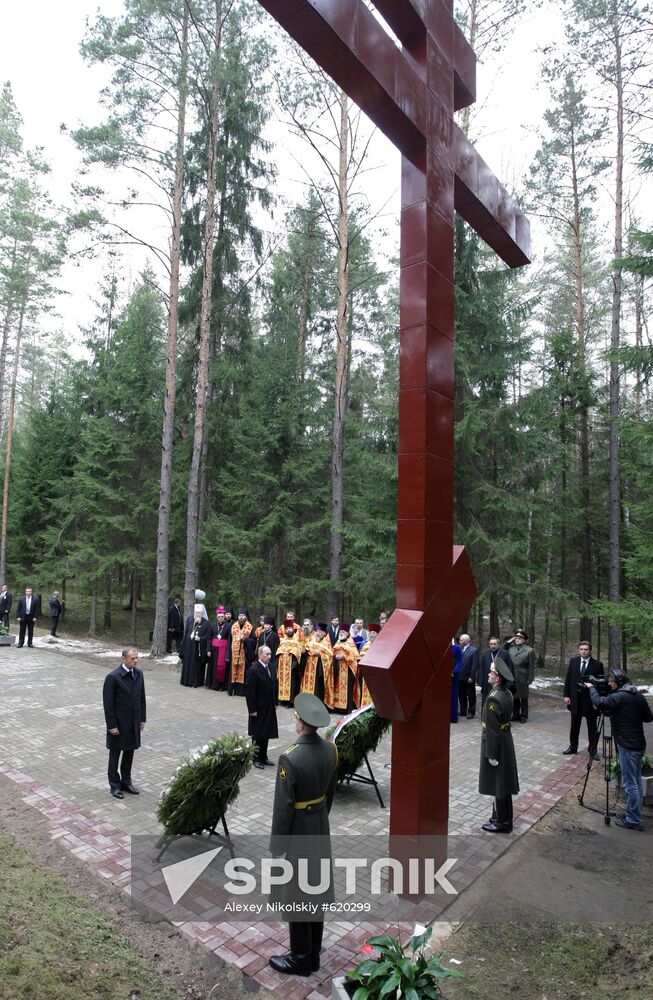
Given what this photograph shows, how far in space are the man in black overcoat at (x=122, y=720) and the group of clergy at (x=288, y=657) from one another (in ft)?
12.1

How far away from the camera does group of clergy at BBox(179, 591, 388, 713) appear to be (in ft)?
38.5

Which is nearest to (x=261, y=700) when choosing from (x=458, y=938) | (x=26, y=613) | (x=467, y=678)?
(x=458, y=938)

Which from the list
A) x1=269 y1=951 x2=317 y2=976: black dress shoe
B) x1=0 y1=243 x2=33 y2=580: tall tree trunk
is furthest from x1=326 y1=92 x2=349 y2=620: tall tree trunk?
x1=0 y1=243 x2=33 y2=580: tall tree trunk

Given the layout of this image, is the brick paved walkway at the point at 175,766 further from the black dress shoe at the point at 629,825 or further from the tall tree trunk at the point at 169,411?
the tall tree trunk at the point at 169,411

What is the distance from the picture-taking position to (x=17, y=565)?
25734 millimetres

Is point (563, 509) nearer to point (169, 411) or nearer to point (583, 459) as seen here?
point (583, 459)

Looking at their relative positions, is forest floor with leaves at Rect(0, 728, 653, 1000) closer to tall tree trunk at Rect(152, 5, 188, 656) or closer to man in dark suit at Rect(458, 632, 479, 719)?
man in dark suit at Rect(458, 632, 479, 719)

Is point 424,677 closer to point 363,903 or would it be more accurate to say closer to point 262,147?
point 363,903

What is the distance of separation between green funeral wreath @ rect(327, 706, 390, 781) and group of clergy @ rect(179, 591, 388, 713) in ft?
12.5

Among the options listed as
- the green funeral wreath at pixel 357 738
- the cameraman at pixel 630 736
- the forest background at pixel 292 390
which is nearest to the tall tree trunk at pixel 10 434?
the forest background at pixel 292 390

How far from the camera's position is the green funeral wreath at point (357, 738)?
672 cm

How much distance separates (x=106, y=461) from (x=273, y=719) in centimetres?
1606

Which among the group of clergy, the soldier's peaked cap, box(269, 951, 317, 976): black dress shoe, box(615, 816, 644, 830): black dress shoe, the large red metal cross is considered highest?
the large red metal cross

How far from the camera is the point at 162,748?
887 cm
